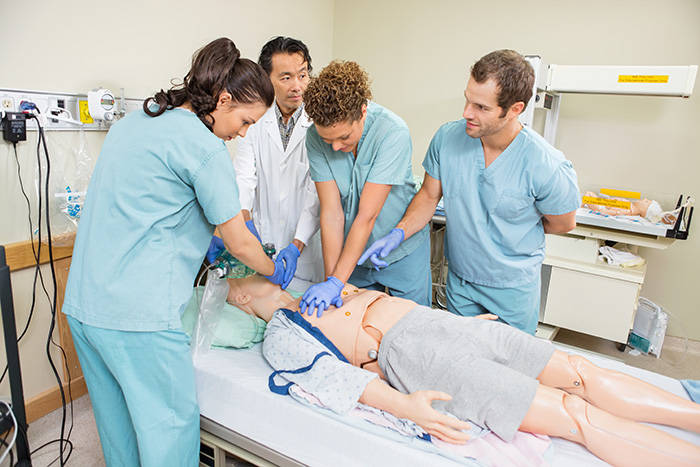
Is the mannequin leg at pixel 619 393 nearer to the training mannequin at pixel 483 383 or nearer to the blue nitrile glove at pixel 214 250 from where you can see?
the training mannequin at pixel 483 383

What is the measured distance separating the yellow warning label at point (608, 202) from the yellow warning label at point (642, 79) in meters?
0.68

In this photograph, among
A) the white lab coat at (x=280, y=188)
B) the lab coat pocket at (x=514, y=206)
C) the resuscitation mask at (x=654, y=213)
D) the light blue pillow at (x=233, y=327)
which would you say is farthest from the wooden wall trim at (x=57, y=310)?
the resuscitation mask at (x=654, y=213)

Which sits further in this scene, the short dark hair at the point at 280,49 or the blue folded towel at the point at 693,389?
the short dark hair at the point at 280,49

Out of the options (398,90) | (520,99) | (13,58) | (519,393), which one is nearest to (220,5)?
(13,58)

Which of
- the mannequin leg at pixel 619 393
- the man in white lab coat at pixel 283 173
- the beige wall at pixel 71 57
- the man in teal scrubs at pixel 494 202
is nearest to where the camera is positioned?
the mannequin leg at pixel 619 393

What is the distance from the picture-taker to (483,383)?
1.23 metres

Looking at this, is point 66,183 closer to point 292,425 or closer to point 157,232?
point 157,232

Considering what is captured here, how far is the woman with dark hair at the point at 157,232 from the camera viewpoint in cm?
111

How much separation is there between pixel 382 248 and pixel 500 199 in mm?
437

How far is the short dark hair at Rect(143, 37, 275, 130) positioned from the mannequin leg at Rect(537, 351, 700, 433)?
3.81 feet

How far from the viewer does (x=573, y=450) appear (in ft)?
3.90

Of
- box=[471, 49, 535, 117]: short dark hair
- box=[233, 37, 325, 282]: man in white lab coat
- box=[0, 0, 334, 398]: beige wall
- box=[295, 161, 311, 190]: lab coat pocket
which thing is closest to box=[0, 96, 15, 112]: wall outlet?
box=[0, 0, 334, 398]: beige wall

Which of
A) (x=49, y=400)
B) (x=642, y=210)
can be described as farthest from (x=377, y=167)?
(x=642, y=210)

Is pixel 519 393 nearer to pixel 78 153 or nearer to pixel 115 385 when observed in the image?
pixel 115 385
